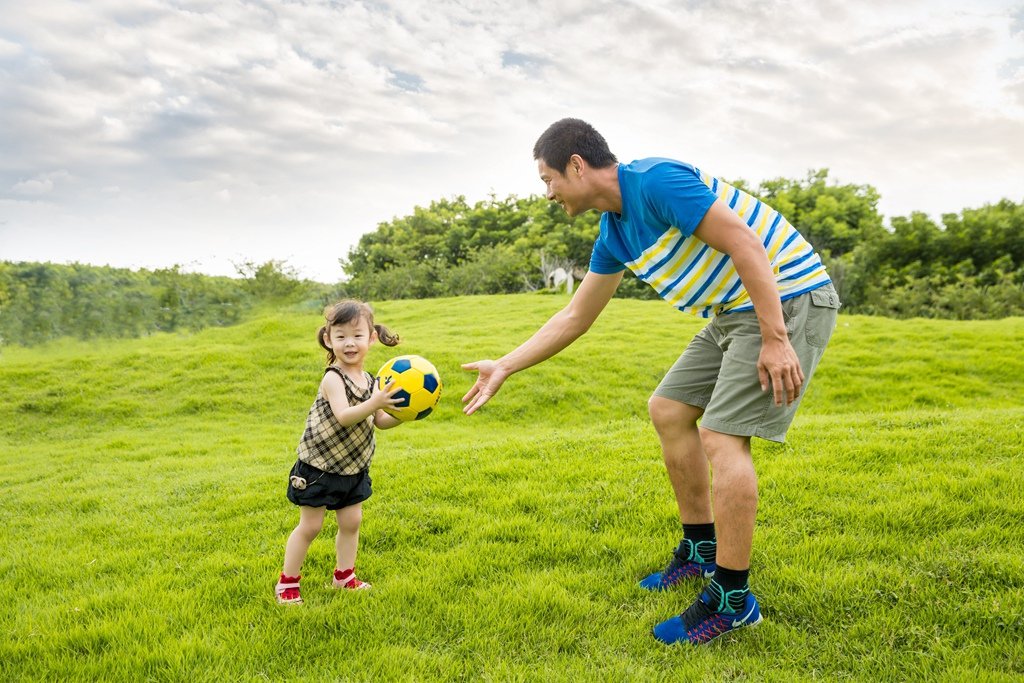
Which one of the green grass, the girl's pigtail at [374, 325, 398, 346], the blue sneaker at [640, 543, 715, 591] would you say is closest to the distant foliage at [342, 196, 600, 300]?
the green grass

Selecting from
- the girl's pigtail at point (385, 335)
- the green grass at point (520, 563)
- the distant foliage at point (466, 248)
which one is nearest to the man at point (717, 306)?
the green grass at point (520, 563)

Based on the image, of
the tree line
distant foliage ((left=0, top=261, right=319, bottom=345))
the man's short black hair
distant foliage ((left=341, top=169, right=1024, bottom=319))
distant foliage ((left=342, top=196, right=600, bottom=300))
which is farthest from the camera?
distant foliage ((left=342, top=196, right=600, bottom=300))

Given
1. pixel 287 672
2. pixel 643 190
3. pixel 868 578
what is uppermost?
pixel 643 190

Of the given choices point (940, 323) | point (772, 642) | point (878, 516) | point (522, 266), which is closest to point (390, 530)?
point (772, 642)

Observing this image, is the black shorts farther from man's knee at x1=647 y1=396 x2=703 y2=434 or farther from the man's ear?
the man's ear

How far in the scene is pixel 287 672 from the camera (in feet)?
10.3

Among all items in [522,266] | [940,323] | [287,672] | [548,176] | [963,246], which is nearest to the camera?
[287,672]

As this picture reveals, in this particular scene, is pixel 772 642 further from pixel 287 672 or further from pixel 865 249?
pixel 865 249

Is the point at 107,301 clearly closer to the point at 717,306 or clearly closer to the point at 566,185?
the point at 566,185

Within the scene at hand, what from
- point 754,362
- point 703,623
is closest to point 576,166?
point 754,362

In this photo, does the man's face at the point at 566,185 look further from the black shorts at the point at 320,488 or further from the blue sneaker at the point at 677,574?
the blue sneaker at the point at 677,574

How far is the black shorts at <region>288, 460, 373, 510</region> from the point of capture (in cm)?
381

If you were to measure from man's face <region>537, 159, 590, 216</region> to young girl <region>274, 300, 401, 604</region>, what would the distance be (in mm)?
1260

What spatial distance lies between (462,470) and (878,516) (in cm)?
341
